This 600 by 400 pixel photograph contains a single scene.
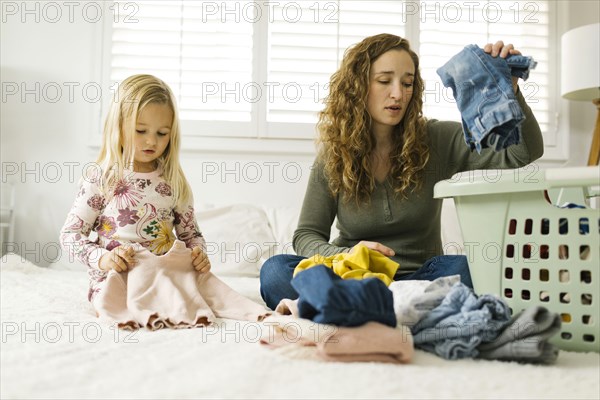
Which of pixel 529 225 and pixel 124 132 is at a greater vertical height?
pixel 124 132

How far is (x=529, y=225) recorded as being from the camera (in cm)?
93

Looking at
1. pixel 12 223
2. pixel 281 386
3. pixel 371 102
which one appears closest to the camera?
pixel 281 386

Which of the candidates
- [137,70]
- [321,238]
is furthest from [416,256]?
[137,70]

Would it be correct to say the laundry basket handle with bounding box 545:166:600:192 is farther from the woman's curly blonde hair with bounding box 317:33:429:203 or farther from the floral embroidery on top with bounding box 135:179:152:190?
the floral embroidery on top with bounding box 135:179:152:190

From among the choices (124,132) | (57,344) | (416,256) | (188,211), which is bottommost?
(57,344)

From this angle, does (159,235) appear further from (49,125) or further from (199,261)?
(49,125)

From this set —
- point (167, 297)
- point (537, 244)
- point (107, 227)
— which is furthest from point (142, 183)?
point (537, 244)

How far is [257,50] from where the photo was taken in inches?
95.7

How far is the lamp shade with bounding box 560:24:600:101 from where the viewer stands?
2.19 metres

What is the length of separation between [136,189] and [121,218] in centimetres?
8

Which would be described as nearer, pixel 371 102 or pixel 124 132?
pixel 124 132

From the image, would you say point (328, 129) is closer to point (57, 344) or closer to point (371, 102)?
point (371, 102)

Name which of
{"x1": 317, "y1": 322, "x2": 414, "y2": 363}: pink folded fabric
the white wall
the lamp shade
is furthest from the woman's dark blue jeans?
the lamp shade

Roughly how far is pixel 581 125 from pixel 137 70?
197cm
